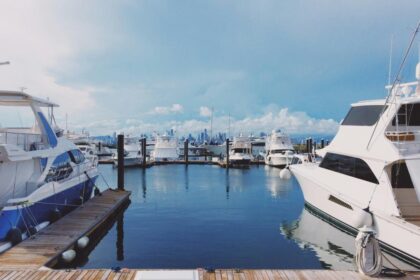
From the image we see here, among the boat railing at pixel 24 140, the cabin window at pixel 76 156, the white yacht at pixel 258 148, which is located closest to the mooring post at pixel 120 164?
the cabin window at pixel 76 156

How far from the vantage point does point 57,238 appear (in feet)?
39.9

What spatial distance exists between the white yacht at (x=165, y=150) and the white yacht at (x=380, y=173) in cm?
4099

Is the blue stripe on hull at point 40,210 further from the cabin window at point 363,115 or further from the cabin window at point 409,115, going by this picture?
the cabin window at point 409,115

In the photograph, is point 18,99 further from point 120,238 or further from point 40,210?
point 120,238

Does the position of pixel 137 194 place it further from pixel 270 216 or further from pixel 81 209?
pixel 270 216

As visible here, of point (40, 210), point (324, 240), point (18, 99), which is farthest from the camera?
point (18, 99)

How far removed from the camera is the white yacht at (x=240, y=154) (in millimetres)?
48562

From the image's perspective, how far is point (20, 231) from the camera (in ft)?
38.3

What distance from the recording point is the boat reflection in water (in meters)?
11.8

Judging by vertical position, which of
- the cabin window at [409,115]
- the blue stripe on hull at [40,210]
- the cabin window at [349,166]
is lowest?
the blue stripe on hull at [40,210]

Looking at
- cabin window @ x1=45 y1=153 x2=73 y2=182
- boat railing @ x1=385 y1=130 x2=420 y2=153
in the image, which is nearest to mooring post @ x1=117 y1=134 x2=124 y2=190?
cabin window @ x1=45 y1=153 x2=73 y2=182

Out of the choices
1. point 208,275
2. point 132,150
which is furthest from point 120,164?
point 132,150

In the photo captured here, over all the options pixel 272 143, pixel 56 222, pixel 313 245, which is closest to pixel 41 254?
pixel 56 222

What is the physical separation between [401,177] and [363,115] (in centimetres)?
347
